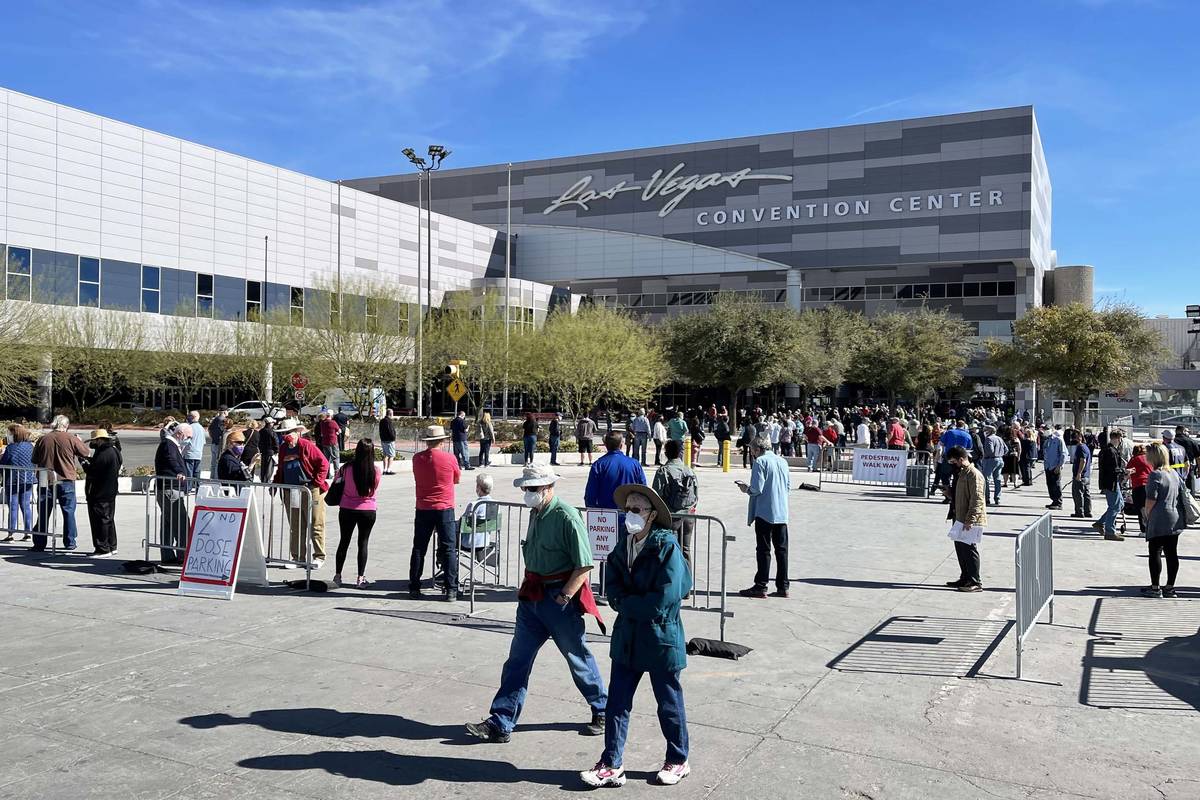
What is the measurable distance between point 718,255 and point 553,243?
14.3 m

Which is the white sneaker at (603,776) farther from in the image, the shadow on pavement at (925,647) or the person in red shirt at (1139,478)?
the person in red shirt at (1139,478)

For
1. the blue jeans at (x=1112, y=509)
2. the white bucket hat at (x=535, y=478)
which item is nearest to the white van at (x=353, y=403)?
the blue jeans at (x=1112, y=509)

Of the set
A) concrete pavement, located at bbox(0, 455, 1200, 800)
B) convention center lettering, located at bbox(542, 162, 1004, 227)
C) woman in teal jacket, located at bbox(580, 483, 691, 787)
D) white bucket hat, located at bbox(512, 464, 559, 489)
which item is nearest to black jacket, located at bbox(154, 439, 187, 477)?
concrete pavement, located at bbox(0, 455, 1200, 800)

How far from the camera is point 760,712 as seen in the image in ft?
20.1

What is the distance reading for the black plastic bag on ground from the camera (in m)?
7.44

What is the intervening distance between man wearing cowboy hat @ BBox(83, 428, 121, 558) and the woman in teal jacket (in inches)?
337

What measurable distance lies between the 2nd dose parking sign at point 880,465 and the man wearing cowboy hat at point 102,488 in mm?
16719

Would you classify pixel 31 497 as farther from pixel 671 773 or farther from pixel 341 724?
pixel 671 773

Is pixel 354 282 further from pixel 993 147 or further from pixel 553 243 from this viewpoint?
pixel 993 147

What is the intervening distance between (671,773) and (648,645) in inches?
29.5

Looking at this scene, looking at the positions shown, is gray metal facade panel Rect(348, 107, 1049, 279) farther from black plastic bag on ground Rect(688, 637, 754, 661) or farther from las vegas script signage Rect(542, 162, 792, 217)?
black plastic bag on ground Rect(688, 637, 754, 661)

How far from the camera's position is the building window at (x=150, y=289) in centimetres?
4547

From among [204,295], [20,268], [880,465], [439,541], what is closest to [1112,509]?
[880,465]

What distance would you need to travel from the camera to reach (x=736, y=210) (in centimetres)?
6888
